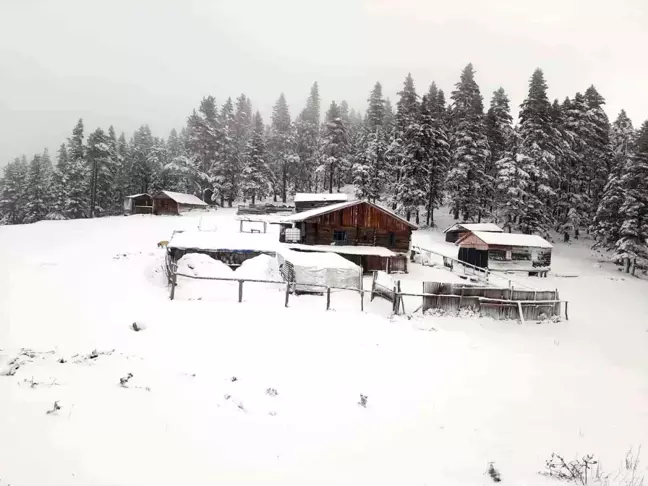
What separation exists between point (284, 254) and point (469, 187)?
1292 inches

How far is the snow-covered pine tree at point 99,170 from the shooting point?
194 feet

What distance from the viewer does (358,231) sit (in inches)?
1371

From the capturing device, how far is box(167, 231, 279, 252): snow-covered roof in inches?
1085

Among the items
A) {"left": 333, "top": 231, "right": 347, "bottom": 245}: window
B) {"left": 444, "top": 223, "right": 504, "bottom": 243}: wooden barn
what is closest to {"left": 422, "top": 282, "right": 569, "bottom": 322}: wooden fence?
{"left": 333, "top": 231, "right": 347, "bottom": 245}: window

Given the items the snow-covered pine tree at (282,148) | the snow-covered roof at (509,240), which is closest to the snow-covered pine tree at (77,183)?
the snow-covered pine tree at (282,148)

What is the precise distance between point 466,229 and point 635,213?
15985 mm

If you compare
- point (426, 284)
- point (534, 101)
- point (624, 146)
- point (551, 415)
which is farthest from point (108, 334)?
point (624, 146)

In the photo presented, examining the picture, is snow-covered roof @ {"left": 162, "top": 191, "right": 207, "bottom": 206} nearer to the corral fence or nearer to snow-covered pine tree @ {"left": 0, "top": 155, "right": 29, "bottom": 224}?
snow-covered pine tree @ {"left": 0, "top": 155, "right": 29, "bottom": 224}

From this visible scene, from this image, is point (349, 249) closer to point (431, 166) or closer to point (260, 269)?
point (260, 269)

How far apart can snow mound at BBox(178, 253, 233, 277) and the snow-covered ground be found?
506cm

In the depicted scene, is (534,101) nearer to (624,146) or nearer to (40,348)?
(624,146)

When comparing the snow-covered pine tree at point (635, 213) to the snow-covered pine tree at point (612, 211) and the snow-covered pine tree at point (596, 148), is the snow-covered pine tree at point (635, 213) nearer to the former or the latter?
the snow-covered pine tree at point (612, 211)

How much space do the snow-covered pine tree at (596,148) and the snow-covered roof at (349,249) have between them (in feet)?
109

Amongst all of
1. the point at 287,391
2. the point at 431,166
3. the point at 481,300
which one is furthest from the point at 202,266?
the point at 431,166
